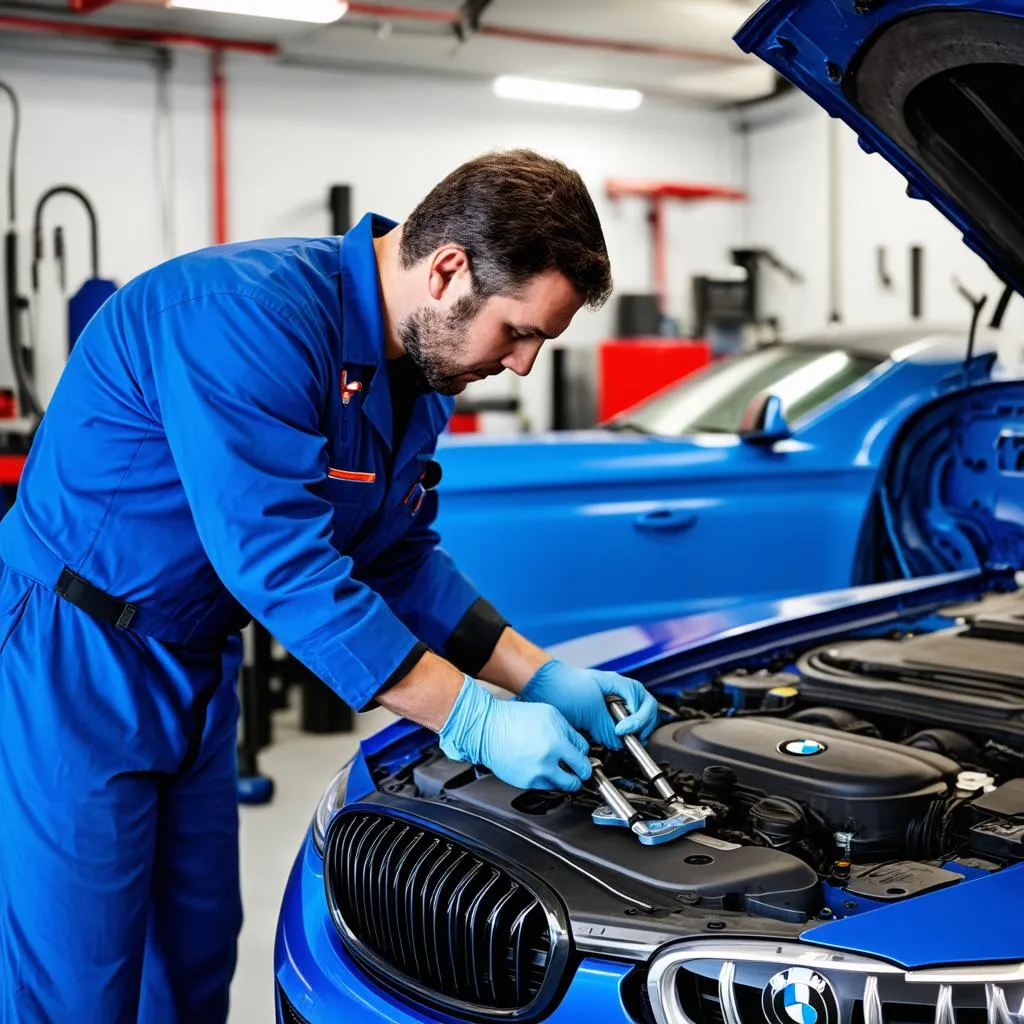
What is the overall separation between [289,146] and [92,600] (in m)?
6.85

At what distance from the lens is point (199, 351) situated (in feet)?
4.69

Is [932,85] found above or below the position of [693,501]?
above

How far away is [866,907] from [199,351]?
983 mm

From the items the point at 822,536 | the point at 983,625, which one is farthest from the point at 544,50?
the point at 983,625

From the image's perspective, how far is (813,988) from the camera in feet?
3.70

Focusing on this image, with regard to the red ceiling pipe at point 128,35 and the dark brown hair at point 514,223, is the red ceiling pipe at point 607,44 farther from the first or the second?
the dark brown hair at point 514,223

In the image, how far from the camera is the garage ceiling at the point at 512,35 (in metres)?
6.72

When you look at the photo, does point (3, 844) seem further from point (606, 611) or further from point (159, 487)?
point (606, 611)

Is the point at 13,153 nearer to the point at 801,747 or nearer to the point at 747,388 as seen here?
the point at 747,388

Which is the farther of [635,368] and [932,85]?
[635,368]

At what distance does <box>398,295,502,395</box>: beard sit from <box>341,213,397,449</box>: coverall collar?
0.04m

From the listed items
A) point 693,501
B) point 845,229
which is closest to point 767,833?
point 693,501

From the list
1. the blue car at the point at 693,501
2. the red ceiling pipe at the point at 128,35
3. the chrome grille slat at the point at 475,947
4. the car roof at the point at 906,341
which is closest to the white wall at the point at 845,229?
the car roof at the point at 906,341

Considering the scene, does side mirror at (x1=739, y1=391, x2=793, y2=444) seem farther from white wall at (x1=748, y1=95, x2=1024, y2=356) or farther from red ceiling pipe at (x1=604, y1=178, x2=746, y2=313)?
red ceiling pipe at (x1=604, y1=178, x2=746, y2=313)
